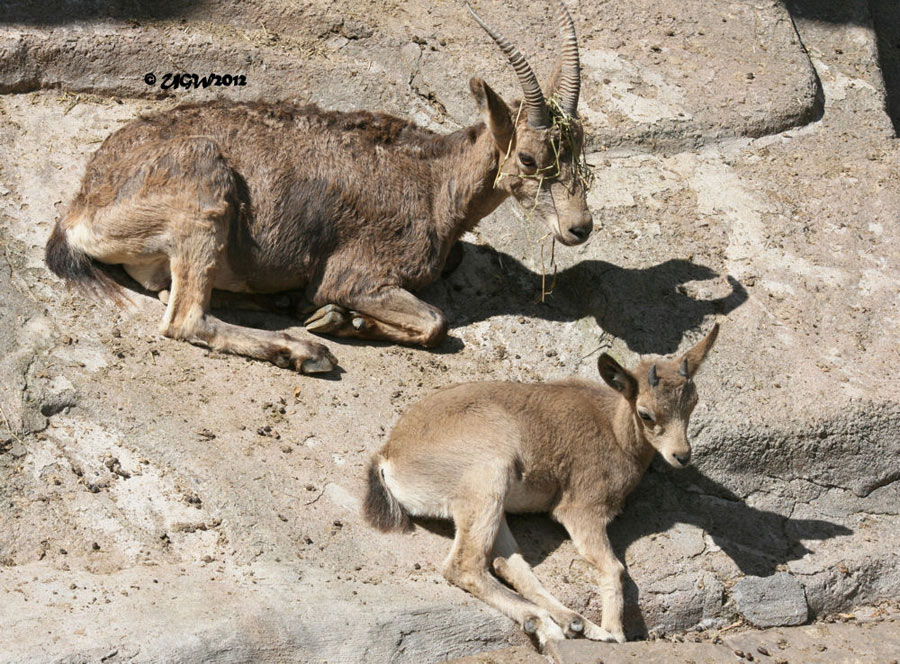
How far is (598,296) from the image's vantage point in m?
9.10

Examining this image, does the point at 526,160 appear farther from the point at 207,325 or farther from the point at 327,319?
the point at 207,325

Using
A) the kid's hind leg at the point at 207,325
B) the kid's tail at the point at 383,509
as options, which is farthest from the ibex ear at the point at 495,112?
the kid's tail at the point at 383,509

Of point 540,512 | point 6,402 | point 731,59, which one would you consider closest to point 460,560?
point 540,512

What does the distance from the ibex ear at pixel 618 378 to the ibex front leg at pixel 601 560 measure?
0.76 metres

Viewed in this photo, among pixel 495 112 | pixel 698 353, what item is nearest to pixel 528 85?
pixel 495 112

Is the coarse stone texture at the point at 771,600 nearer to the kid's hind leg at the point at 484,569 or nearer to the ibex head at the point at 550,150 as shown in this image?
the kid's hind leg at the point at 484,569

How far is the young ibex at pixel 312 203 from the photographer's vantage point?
8312 mm

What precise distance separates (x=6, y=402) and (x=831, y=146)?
23.6 feet

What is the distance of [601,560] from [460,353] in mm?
2270

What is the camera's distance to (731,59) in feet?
36.8

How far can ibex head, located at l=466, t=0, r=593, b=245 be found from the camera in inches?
342

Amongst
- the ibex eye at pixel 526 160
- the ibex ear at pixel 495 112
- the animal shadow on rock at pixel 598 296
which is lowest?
the animal shadow on rock at pixel 598 296

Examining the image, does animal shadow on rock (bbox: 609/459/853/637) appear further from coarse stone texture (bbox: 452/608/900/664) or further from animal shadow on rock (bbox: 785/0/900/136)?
animal shadow on rock (bbox: 785/0/900/136)

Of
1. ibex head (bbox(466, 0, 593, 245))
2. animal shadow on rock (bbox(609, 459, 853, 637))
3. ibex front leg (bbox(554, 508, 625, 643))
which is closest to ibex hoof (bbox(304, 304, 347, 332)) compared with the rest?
ibex head (bbox(466, 0, 593, 245))
